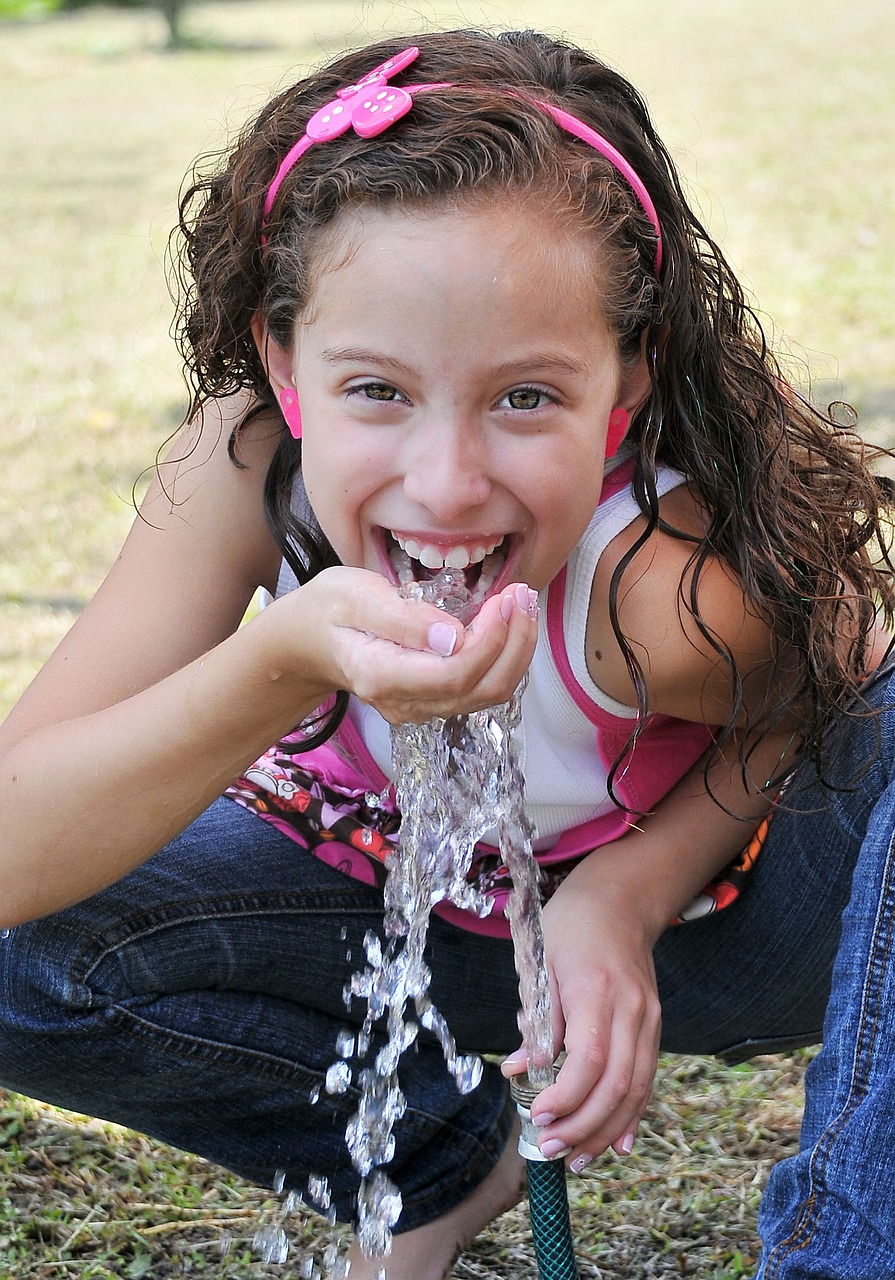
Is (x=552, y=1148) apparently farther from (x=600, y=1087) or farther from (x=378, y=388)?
(x=378, y=388)

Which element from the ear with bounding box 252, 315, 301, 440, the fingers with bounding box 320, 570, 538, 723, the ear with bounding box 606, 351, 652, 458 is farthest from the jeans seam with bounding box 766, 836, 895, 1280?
the ear with bounding box 252, 315, 301, 440

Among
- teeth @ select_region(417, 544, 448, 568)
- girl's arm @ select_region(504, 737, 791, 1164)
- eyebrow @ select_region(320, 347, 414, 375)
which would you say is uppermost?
eyebrow @ select_region(320, 347, 414, 375)

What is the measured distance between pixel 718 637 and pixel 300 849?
24.2 inches

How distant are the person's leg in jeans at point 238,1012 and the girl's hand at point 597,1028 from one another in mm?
268

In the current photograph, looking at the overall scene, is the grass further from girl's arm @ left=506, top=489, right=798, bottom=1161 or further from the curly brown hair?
the curly brown hair

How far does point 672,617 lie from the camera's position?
1.72 meters

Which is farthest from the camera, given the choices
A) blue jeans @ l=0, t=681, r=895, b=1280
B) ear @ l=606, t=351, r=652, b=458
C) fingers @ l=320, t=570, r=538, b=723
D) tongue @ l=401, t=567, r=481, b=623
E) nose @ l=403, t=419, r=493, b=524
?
blue jeans @ l=0, t=681, r=895, b=1280

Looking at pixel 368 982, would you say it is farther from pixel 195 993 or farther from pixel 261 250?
pixel 261 250

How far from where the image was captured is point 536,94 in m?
1.67

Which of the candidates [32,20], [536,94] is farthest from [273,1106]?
[32,20]

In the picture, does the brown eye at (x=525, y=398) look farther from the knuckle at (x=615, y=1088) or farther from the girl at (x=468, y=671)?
the knuckle at (x=615, y=1088)

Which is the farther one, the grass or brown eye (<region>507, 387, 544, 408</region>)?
the grass

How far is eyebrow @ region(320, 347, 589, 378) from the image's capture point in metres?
1.52

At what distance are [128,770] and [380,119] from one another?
713 mm
